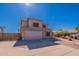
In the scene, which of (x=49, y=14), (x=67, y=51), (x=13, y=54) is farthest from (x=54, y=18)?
(x=13, y=54)

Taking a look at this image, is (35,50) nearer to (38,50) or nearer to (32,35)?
(38,50)

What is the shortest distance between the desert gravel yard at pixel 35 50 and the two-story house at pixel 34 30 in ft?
0.85

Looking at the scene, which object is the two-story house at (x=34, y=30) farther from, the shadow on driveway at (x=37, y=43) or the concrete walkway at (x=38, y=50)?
the concrete walkway at (x=38, y=50)

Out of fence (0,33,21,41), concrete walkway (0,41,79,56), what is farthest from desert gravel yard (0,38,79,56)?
fence (0,33,21,41)

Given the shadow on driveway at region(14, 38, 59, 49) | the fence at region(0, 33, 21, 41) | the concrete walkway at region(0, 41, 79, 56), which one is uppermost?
the fence at region(0, 33, 21, 41)

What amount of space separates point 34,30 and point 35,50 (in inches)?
26.7

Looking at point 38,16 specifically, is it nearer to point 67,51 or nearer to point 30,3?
point 30,3

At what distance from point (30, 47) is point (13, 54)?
504 mm

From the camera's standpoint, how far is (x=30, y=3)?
3656 millimetres

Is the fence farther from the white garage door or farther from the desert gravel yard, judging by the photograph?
the white garage door

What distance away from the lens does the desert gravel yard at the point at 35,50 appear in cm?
363

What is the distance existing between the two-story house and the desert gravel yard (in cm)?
26

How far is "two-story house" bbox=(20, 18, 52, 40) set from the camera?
13.2ft

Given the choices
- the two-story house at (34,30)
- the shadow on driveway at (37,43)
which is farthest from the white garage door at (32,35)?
the shadow on driveway at (37,43)
